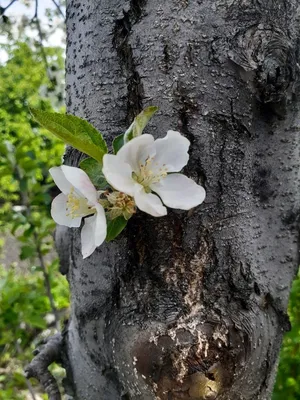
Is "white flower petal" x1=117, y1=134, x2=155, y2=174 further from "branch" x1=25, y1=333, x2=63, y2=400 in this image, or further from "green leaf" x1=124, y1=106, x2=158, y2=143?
"branch" x1=25, y1=333, x2=63, y2=400

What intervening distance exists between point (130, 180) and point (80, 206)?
0.26 feet

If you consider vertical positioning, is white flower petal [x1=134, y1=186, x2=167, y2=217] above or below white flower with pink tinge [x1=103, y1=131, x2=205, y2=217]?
below

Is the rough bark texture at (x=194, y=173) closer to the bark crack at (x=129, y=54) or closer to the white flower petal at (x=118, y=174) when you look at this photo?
the bark crack at (x=129, y=54)

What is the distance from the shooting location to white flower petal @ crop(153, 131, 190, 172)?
1.55 ft

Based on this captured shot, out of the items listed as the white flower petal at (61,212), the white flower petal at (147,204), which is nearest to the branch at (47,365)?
the white flower petal at (61,212)

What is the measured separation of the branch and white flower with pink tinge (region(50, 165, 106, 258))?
38cm

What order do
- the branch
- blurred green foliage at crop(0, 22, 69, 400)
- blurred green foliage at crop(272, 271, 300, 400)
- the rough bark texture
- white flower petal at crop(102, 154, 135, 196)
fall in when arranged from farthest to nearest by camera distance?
blurred green foliage at crop(0, 22, 69, 400)
blurred green foliage at crop(272, 271, 300, 400)
the branch
the rough bark texture
white flower petal at crop(102, 154, 135, 196)

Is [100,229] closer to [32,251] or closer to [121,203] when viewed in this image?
[121,203]

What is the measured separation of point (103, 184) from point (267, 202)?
27 cm

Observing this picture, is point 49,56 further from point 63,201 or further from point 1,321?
point 63,201

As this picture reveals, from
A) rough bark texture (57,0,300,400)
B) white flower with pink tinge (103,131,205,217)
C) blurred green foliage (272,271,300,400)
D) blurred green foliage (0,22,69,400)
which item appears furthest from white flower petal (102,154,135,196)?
blurred green foliage (272,271,300,400)

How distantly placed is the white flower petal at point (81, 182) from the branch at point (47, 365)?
0.46 m

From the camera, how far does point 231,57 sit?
57 centimetres

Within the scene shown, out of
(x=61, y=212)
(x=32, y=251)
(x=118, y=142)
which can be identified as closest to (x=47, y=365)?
(x=61, y=212)
